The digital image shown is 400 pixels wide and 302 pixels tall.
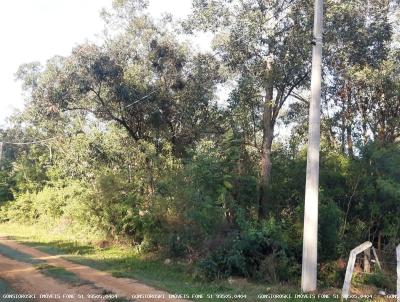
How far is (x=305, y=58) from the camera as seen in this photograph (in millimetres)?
15172

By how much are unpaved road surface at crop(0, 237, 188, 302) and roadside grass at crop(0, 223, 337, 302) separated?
442 mm

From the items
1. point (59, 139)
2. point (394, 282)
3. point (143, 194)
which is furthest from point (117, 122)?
point (394, 282)

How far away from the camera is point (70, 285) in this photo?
35.5ft

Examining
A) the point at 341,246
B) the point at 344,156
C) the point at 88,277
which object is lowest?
the point at 88,277

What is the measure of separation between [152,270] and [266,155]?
558 cm

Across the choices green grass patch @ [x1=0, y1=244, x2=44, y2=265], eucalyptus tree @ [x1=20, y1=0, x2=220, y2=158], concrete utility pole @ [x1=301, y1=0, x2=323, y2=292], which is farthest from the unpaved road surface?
eucalyptus tree @ [x1=20, y1=0, x2=220, y2=158]

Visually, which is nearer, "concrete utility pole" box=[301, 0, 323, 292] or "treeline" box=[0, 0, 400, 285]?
"concrete utility pole" box=[301, 0, 323, 292]

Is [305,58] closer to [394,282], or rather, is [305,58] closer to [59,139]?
[394,282]

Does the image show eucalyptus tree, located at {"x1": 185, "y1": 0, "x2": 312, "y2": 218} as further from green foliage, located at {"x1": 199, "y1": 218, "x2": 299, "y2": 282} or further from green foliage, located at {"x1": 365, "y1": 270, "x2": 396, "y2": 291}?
green foliage, located at {"x1": 365, "y1": 270, "x2": 396, "y2": 291}

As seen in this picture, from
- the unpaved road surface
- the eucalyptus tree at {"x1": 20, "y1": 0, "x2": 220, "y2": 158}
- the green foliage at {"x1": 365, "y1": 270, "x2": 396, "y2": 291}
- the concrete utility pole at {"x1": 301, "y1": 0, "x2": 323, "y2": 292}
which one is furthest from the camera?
the eucalyptus tree at {"x1": 20, "y1": 0, "x2": 220, "y2": 158}

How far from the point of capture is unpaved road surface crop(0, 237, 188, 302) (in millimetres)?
9798

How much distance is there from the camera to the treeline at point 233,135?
42.4ft

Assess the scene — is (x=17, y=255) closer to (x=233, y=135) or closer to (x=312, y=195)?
(x=233, y=135)

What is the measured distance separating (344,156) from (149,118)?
9247mm
